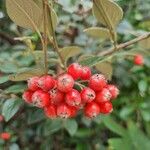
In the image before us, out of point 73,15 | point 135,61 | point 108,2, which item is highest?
point 108,2

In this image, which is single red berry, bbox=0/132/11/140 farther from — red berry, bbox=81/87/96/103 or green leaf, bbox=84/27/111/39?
red berry, bbox=81/87/96/103

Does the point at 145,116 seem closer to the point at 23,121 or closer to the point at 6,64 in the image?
the point at 23,121

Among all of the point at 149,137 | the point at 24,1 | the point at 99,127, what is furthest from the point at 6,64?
the point at 149,137

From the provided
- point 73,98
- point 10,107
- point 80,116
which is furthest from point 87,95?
point 80,116

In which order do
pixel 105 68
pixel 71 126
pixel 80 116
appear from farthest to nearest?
pixel 80 116 → pixel 71 126 → pixel 105 68

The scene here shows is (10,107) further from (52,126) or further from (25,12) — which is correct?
(52,126)

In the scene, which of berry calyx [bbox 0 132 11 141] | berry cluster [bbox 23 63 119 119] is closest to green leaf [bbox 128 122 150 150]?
berry calyx [bbox 0 132 11 141]

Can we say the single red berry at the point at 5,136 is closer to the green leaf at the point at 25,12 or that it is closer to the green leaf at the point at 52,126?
the green leaf at the point at 52,126

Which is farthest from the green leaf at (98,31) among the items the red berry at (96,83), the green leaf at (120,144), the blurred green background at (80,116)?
the green leaf at (120,144)
